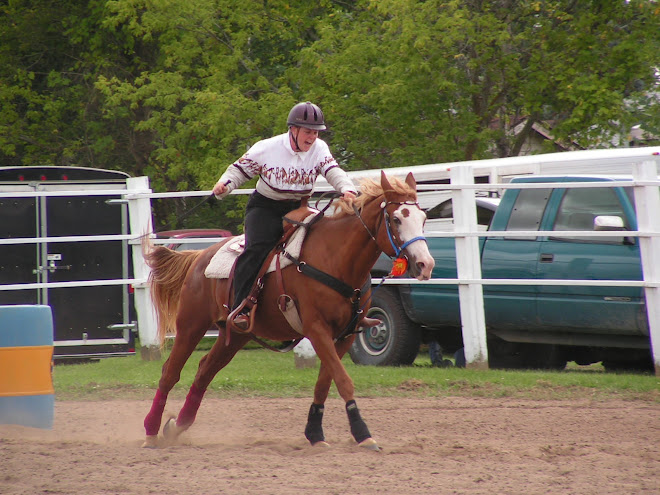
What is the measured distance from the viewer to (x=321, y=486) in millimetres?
4992

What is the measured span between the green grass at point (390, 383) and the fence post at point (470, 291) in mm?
230

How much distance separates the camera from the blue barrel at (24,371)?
7734 mm

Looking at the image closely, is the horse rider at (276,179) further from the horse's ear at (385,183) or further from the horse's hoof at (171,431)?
the horse's hoof at (171,431)

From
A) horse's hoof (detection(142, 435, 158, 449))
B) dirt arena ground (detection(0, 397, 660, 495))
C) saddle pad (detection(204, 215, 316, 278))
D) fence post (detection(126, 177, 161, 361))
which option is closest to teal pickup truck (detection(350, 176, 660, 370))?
dirt arena ground (detection(0, 397, 660, 495))

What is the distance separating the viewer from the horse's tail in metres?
7.83

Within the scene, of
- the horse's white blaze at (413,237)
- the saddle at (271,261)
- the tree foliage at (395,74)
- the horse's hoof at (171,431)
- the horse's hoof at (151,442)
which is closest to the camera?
the horse's white blaze at (413,237)

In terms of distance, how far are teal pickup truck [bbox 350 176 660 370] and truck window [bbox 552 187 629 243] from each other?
11 millimetres

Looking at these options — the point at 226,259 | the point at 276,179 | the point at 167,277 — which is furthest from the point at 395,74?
the point at 276,179

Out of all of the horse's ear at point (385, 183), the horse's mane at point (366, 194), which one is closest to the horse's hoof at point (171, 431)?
the horse's mane at point (366, 194)

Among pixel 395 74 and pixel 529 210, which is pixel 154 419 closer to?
pixel 529 210

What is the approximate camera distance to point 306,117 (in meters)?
6.43

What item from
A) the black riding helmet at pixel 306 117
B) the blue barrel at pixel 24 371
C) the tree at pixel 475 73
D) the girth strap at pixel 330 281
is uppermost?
the tree at pixel 475 73

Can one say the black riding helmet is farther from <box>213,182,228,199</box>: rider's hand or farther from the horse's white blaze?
the horse's white blaze

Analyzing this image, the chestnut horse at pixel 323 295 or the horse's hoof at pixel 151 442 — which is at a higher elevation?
the chestnut horse at pixel 323 295
